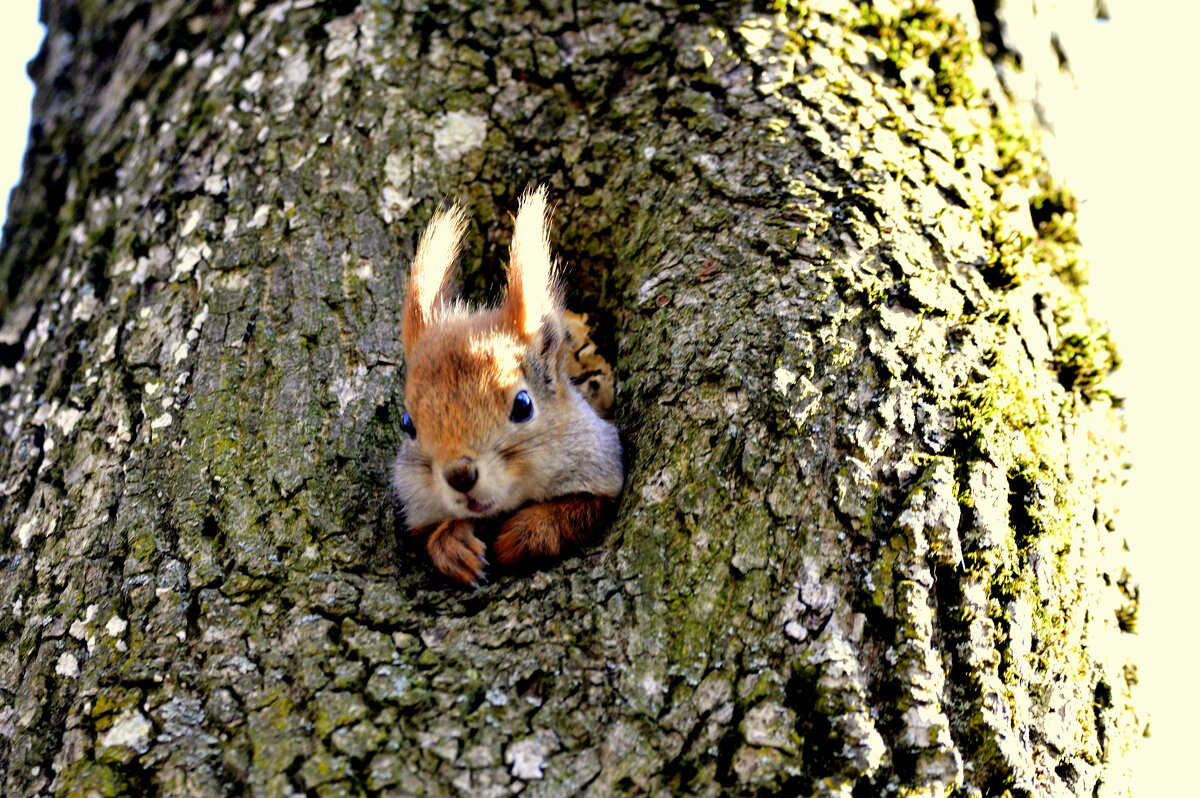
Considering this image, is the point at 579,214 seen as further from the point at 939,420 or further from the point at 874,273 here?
the point at 939,420

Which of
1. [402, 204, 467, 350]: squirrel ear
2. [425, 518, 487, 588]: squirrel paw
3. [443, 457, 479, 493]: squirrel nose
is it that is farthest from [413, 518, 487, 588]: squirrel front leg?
[402, 204, 467, 350]: squirrel ear

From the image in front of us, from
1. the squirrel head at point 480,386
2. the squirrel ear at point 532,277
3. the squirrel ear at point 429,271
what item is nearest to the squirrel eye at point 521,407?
the squirrel head at point 480,386

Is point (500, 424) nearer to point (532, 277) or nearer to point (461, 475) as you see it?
point (461, 475)

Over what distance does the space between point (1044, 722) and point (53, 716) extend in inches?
98.5

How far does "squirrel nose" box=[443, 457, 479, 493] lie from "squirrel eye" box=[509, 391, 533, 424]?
32cm

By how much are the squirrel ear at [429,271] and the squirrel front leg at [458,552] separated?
2.46ft

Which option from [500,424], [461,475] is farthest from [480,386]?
[461,475]

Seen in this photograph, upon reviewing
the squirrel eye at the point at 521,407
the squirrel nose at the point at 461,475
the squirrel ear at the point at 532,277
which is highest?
the squirrel ear at the point at 532,277

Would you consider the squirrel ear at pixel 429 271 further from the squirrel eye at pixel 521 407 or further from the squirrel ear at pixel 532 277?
the squirrel eye at pixel 521 407

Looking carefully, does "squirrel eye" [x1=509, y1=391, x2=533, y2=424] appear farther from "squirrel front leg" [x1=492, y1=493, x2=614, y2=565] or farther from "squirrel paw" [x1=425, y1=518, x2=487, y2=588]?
"squirrel paw" [x1=425, y1=518, x2=487, y2=588]

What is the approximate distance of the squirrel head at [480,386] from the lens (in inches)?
134

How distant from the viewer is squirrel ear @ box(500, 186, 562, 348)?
11.7ft

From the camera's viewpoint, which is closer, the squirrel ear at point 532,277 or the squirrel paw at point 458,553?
the squirrel paw at point 458,553

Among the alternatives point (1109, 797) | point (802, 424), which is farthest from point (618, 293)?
point (1109, 797)
